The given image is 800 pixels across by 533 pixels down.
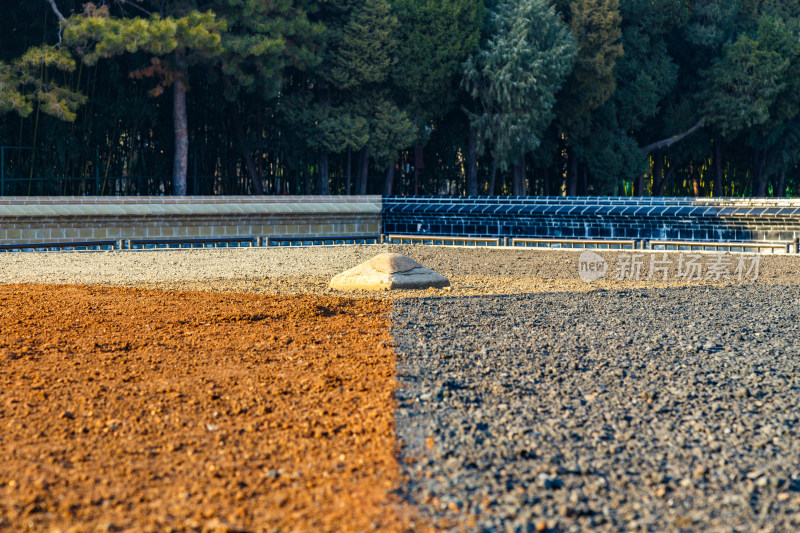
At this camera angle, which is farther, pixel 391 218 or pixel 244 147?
pixel 244 147

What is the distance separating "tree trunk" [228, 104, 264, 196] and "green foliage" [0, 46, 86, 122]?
16.7 feet

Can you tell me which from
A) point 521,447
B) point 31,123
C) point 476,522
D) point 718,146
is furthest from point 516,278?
point 718,146

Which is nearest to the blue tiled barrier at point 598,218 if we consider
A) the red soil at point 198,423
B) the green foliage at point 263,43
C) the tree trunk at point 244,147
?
the green foliage at point 263,43

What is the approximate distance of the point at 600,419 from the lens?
4.07 m

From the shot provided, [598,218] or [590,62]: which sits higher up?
[590,62]

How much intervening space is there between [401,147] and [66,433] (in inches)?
778

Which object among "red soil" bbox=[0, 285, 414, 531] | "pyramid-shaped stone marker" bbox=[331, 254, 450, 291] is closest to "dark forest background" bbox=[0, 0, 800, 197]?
"pyramid-shaped stone marker" bbox=[331, 254, 450, 291]

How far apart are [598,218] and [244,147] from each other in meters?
11.2

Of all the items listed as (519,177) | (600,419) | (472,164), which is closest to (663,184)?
(519,177)

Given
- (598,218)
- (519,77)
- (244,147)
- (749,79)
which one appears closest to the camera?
(598,218)

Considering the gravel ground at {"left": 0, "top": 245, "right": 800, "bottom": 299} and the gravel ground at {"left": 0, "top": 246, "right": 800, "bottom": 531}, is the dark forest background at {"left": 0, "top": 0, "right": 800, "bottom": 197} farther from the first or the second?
the gravel ground at {"left": 0, "top": 246, "right": 800, "bottom": 531}

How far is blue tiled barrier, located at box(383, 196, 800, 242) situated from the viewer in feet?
46.5

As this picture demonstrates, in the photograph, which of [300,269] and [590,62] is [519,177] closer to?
[590,62]

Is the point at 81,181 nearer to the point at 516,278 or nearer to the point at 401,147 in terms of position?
the point at 401,147
